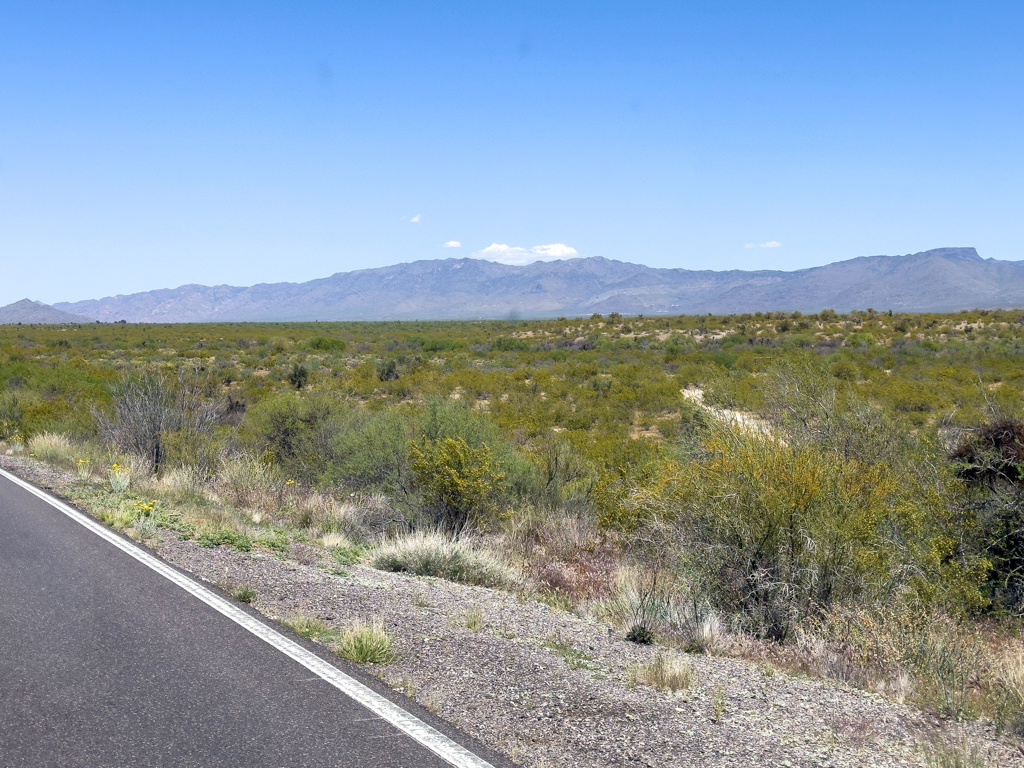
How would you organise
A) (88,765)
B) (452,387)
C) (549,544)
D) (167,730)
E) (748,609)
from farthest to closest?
(452,387)
(549,544)
(748,609)
(167,730)
(88,765)

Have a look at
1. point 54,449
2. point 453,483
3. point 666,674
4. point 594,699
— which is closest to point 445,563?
point 453,483

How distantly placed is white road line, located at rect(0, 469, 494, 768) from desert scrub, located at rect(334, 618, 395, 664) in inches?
7.7

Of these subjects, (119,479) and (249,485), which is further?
(249,485)

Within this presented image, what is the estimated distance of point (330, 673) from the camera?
4.99 metres

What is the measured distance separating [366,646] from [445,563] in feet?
10.5

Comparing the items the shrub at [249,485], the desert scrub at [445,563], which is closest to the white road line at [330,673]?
the desert scrub at [445,563]

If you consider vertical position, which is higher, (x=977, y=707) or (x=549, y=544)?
(x=977, y=707)

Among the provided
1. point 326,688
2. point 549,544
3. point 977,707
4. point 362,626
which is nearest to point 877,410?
point 549,544

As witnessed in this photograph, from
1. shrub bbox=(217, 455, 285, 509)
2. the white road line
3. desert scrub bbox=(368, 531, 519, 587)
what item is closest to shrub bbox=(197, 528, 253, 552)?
the white road line

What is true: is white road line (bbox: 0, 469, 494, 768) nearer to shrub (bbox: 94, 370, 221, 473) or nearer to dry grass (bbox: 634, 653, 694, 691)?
dry grass (bbox: 634, 653, 694, 691)

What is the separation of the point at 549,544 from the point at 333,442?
6.49 m

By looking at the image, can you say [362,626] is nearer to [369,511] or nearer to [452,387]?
[369,511]

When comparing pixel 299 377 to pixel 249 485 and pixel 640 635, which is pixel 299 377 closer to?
pixel 249 485

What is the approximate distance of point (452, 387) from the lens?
31.3 metres
